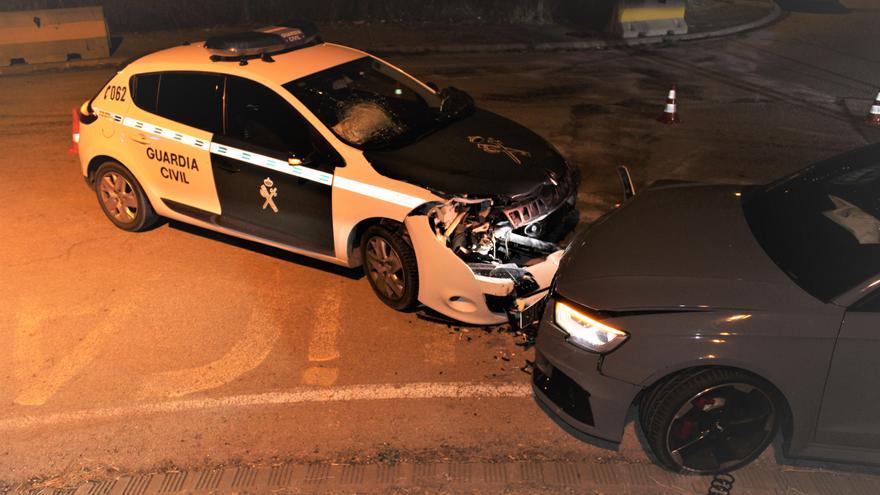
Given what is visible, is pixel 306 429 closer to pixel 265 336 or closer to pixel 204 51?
pixel 265 336

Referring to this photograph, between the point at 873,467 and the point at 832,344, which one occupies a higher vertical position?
the point at 832,344

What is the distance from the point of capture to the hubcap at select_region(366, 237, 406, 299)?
512 centimetres

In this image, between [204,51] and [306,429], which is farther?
[204,51]

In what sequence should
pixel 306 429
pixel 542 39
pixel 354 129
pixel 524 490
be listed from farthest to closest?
pixel 542 39 < pixel 354 129 < pixel 306 429 < pixel 524 490

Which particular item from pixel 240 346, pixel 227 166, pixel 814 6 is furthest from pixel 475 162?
pixel 814 6

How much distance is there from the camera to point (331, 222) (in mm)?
5281

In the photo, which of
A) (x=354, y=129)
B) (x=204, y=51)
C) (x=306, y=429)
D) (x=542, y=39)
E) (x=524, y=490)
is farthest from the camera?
(x=542, y=39)

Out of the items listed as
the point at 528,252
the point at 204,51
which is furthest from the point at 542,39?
the point at 528,252

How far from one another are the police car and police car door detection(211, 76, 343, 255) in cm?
1

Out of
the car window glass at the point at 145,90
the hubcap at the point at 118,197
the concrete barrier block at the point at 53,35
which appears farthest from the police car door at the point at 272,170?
the concrete barrier block at the point at 53,35

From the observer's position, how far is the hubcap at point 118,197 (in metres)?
6.43

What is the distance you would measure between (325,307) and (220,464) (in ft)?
5.49

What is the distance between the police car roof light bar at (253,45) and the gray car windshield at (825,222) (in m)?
3.93

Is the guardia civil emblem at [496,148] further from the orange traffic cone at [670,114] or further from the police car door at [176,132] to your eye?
the orange traffic cone at [670,114]
